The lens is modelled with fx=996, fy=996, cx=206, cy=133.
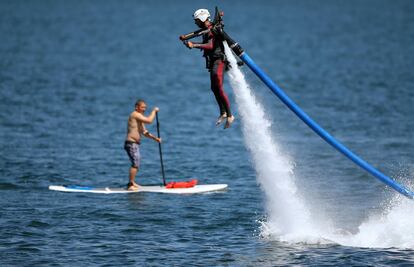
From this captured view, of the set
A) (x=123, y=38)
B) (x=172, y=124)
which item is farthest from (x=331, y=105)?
(x=123, y=38)

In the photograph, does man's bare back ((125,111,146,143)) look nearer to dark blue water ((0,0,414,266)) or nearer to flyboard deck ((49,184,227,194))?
flyboard deck ((49,184,227,194))

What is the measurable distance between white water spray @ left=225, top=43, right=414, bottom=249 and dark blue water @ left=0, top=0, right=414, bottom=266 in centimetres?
12

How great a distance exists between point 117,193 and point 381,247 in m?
9.97

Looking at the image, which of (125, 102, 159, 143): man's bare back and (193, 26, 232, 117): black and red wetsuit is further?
(125, 102, 159, 143): man's bare back

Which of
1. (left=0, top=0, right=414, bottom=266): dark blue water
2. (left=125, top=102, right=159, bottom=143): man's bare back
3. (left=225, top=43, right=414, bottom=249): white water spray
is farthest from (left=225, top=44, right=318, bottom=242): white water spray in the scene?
(left=125, top=102, right=159, bottom=143): man's bare back

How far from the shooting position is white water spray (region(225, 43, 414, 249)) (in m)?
24.9

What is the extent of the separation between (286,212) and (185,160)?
12.6 meters

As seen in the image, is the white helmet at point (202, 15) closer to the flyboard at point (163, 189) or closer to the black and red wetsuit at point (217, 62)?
the black and red wetsuit at point (217, 62)

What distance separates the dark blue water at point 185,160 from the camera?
24641mm

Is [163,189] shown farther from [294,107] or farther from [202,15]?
[202,15]

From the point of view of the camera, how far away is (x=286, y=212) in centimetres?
2597

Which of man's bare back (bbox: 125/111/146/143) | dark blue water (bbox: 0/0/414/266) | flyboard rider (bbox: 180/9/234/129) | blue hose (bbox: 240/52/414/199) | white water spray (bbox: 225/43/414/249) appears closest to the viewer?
flyboard rider (bbox: 180/9/234/129)

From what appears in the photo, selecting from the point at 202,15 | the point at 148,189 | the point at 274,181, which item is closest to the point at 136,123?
the point at 148,189

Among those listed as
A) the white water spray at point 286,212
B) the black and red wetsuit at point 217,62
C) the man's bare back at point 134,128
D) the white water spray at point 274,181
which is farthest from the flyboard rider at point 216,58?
the man's bare back at point 134,128
